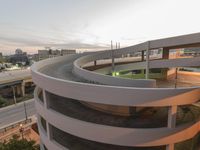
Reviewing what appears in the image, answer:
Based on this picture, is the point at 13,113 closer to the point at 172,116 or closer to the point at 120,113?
the point at 120,113

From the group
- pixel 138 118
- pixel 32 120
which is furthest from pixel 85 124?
pixel 32 120

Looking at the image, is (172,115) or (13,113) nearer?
(172,115)

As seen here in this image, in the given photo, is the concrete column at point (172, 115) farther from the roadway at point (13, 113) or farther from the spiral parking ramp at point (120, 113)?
the roadway at point (13, 113)

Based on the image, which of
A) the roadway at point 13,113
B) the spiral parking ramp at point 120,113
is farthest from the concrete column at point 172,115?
the roadway at point 13,113

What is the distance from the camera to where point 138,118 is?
10.9 m

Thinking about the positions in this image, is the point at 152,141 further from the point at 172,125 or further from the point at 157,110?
the point at 157,110

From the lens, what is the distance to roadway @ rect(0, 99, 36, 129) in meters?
27.4

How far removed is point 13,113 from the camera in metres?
30.6

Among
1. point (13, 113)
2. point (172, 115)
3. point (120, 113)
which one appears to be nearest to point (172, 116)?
point (172, 115)

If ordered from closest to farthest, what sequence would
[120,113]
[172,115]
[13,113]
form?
[172,115] → [120,113] → [13,113]

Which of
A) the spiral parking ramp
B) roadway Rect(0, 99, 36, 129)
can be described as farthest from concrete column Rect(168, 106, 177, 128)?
roadway Rect(0, 99, 36, 129)

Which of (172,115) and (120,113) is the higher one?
(172,115)

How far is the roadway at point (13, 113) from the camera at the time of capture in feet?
89.8

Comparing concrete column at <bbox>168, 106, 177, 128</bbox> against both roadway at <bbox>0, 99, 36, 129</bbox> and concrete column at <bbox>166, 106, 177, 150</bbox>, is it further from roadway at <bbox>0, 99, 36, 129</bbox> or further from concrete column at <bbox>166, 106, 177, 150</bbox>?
roadway at <bbox>0, 99, 36, 129</bbox>
